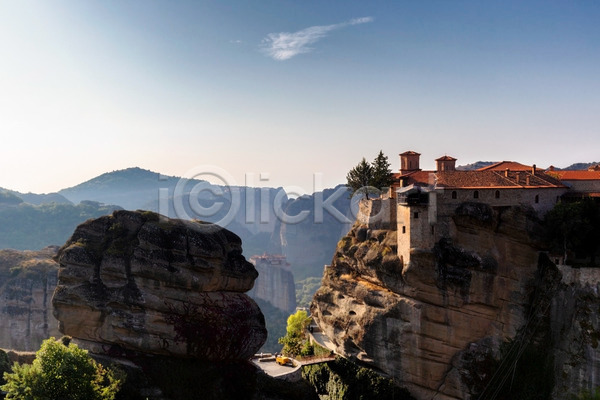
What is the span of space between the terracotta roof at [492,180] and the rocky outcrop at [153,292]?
18.0 meters

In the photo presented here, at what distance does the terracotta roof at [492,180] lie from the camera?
41844mm

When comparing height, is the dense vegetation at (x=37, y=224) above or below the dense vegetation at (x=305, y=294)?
above

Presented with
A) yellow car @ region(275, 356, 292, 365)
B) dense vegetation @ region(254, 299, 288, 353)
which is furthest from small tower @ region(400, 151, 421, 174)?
dense vegetation @ region(254, 299, 288, 353)

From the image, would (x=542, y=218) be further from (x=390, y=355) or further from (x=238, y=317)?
(x=238, y=317)

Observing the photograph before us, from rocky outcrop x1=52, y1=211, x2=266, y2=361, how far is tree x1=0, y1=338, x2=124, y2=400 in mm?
4279

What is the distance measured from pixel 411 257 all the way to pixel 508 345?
31.8ft

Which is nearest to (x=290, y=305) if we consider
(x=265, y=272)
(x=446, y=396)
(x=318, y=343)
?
(x=265, y=272)

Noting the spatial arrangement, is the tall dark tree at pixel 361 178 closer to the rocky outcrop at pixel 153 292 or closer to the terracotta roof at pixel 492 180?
the terracotta roof at pixel 492 180

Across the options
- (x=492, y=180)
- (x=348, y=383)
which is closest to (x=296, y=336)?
(x=348, y=383)

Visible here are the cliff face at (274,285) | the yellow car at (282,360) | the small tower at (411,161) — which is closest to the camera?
the yellow car at (282,360)

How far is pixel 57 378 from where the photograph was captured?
30.2 meters

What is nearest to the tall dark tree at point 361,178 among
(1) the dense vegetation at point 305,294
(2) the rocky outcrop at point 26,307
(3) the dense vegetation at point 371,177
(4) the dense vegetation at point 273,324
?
(3) the dense vegetation at point 371,177

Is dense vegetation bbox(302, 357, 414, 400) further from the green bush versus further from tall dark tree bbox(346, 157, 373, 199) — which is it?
the green bush

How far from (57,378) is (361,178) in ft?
105
